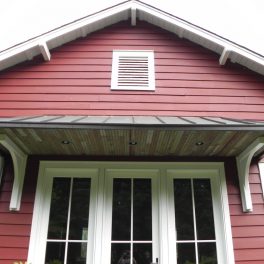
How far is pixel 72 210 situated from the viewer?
3979mm

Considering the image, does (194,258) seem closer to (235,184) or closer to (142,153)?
(235,184)

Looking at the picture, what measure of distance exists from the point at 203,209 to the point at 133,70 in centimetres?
214

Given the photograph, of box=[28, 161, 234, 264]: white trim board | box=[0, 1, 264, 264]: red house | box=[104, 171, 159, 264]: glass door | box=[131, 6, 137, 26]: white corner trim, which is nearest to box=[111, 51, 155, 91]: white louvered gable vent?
box=[0, 1, 264, 264]: red house

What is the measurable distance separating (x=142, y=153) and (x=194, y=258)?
53.1 inches

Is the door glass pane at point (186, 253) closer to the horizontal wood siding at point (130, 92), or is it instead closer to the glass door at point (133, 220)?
the glass door at point (133, 220)

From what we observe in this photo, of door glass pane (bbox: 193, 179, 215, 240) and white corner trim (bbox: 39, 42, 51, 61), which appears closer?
door glass pane (bbox: 193, 179, 215, 240)

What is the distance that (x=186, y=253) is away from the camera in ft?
12.5

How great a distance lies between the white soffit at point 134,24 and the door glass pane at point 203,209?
5.97 feet

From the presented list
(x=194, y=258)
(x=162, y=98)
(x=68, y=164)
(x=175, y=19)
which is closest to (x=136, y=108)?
(x=162, y=98)

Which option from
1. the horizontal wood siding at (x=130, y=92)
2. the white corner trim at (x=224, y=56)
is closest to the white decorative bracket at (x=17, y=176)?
the horizontal wood siding at (x=130, y=92)

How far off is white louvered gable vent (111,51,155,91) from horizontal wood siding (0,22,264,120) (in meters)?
0.08

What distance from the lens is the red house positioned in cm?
362

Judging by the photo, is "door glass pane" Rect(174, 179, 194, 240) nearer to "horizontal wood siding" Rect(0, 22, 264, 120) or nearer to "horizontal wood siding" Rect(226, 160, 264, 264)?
"horizontal wood siding" Rect(226, 160, 264, 264)

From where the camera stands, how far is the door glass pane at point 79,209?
152 inches
